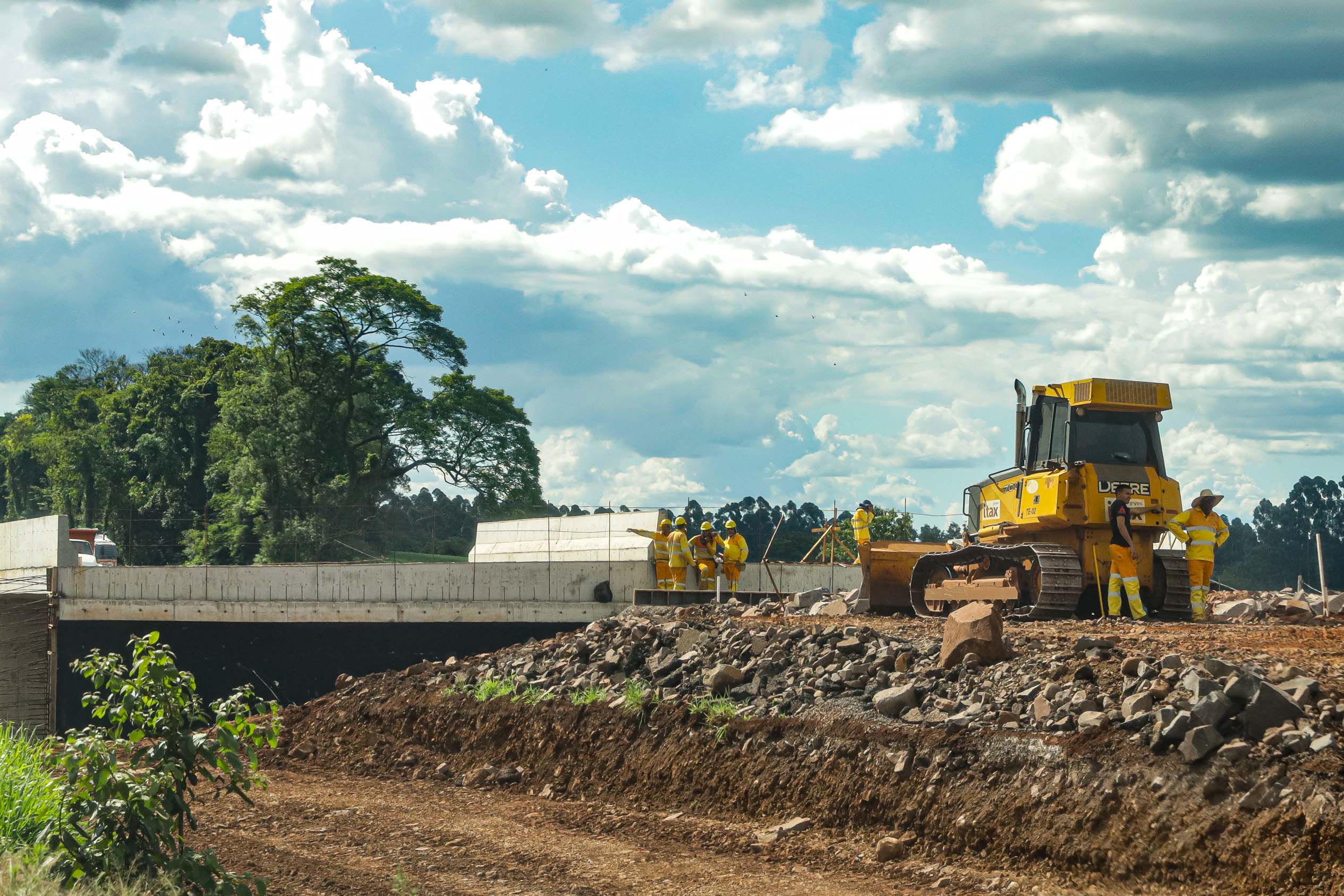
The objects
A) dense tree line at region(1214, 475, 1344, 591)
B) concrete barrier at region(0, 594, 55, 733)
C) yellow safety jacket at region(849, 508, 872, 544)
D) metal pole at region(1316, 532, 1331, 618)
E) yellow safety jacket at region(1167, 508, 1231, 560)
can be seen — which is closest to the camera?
yellow safety jacket at region(1167, 508, 1231, 560)

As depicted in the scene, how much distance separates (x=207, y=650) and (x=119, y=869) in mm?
17013

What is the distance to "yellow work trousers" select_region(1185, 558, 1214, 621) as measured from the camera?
1764cm

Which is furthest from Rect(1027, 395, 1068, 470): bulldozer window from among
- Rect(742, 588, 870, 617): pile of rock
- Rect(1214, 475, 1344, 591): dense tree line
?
Rect(1214, 475, 1344, 591): dense tree line

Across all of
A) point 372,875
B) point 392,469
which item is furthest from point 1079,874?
point 392,469

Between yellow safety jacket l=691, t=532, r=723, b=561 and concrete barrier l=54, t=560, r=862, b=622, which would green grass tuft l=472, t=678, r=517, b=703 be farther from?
yellow safety jacket l=691, t=532, r=723, b=561

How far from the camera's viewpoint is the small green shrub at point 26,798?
26.2 feet

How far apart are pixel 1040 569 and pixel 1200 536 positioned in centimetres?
246

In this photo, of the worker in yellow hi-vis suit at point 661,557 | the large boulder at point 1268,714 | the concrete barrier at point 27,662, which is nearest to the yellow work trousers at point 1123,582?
the large boulder at point 1268,714

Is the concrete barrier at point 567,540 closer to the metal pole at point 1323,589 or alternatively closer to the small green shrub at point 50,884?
the metal pole at point 1323,589

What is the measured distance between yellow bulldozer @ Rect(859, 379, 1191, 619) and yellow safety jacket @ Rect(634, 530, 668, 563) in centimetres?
775

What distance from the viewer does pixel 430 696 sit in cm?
1650

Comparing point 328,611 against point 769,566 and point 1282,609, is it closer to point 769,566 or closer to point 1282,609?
point 769,566

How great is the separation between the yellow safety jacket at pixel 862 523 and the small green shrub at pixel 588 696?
27.6ft

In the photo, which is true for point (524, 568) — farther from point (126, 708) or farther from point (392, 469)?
point (392, 469)
